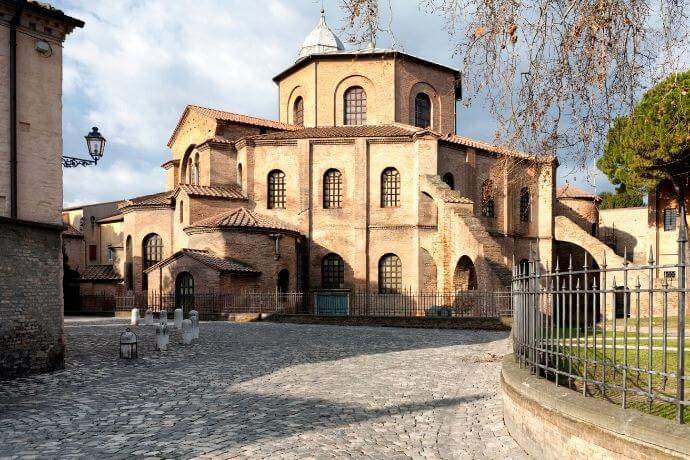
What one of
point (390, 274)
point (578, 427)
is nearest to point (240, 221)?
point (390, 274)

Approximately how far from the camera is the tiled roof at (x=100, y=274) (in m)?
33.4

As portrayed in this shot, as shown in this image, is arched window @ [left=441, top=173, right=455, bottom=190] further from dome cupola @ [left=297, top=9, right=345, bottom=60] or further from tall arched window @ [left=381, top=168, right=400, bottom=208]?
dome cupola @ [left=297, top=9, right=345, bottom=60]

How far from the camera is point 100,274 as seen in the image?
33.9 meters

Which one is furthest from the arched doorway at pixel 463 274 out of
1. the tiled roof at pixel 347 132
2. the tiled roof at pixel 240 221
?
the tiled roof at pixel 240 221

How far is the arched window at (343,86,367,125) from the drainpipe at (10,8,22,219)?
22623 mm

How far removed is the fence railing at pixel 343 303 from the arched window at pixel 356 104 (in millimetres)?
10428

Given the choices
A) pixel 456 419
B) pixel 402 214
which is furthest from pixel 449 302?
pixel 456 419

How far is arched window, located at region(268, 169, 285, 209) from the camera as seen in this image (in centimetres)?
2908

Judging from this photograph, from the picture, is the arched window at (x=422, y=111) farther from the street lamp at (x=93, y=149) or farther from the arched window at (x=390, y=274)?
the street lamp at (x=93, y=149)

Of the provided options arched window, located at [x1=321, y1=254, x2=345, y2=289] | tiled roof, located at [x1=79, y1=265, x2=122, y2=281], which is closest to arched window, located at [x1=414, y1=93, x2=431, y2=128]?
arched window, located at [x1=321, y1=254, x2=345, y2=289]

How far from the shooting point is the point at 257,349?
44.0ft

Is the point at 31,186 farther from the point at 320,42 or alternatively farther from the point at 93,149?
the point at 320,42

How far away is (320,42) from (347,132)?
11672mm

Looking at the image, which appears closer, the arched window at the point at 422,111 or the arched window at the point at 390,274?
the arched window at the point at 390,274
